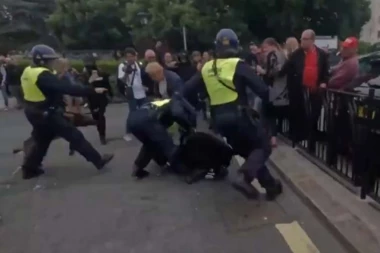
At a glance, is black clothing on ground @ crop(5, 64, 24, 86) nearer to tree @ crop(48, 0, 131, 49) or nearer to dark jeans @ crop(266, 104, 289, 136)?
dark jeans @ crop(266, 104, 289, 136)

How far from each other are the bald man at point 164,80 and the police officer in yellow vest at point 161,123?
0.19m

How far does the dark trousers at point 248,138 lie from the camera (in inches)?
249

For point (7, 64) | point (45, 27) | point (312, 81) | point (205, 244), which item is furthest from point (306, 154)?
point (45, 27)

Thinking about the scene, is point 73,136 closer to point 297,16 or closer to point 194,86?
point 194,86

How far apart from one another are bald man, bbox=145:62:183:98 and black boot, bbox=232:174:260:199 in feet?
5.98

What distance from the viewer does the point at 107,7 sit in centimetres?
3922

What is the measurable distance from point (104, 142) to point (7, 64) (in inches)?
487

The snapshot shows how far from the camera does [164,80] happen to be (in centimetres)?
800

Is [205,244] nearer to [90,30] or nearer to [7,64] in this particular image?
[7,64]

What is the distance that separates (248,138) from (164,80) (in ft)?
6.31

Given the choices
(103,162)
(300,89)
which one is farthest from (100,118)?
(300,89)

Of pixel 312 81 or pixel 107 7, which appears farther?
pixel 107 7

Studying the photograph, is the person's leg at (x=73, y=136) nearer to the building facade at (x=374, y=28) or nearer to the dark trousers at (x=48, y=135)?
the dark trousers at (x=48, y=135)

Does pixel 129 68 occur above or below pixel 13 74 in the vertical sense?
above
